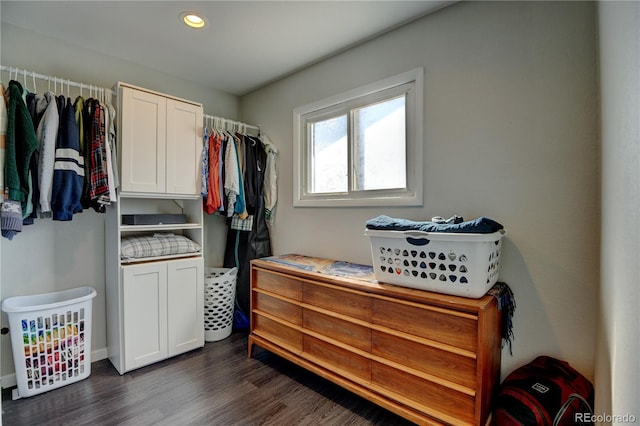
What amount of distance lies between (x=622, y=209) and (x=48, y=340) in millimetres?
2874

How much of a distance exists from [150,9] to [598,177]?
8.55ft

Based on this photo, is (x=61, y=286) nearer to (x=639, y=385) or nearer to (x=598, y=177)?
(x=639, y=385)

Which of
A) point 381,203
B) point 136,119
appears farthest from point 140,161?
point 381,203

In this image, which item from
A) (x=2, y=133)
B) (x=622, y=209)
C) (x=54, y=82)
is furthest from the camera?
(x=54, y=82)

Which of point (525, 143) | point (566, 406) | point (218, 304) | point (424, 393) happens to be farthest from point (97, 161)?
point (566, 406)

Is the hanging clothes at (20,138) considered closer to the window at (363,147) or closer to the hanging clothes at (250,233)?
the hanging clothes at (250,233)

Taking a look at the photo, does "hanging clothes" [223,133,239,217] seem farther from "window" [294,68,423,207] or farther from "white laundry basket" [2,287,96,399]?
"white laundry basket" [2,287,96,399]

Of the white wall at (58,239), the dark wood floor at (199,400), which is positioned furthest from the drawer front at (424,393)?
the white wall at (58,239)

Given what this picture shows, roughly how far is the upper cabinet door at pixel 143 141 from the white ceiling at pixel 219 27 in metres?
0.42

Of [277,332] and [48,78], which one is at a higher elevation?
[48,78]

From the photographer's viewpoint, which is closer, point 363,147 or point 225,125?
point 363,147

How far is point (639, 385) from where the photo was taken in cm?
56

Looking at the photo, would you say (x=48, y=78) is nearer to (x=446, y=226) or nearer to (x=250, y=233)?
(x=250, y=233)

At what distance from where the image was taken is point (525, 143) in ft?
5.06
